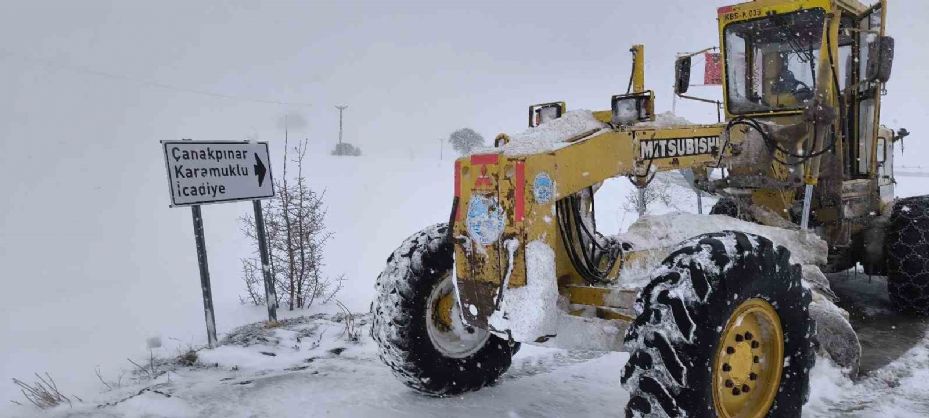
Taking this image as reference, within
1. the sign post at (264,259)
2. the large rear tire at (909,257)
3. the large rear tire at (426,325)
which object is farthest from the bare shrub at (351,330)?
the large rear tire at (909,257)

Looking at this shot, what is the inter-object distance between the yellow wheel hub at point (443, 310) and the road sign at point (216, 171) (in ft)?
9.23

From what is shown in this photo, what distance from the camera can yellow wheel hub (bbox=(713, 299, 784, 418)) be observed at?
10.9 ft

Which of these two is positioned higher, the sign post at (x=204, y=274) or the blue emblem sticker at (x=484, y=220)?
the blue emblem sticker at (x=484, y=220)

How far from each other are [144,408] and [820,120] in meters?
5.53

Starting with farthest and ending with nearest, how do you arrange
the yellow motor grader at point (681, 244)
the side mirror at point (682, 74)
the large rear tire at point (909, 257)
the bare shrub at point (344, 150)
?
the bare shrub at point (344, 150) < the side mirror at point (682, 74) < the large rear tire at point (909, 257) < the yellow motor grader at point (681, 244)

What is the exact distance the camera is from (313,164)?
32312 mm

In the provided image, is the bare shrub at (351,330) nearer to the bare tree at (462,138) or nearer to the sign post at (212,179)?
the sign post at (212,179)

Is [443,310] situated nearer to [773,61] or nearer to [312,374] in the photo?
[312,374]

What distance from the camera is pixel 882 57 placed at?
18.5ft

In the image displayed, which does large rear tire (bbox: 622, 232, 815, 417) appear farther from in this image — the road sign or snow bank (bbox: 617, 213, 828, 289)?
the road sign

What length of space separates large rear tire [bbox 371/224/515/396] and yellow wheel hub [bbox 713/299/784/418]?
169cm

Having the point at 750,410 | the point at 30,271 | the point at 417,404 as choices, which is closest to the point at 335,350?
the point at 417,404

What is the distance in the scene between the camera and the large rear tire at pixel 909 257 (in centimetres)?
638

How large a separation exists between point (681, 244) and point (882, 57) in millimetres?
3620
